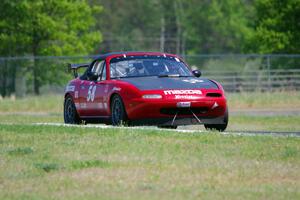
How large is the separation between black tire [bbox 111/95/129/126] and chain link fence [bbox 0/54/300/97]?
19885 mm

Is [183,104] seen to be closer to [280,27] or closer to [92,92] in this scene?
[92,92]

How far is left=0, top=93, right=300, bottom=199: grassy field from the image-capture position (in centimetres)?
982

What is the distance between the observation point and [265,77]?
38.6 metres

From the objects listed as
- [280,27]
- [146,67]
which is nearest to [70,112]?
[146,67]

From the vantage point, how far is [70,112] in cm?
2006

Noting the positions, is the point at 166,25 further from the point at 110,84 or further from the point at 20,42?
the point at 110,84

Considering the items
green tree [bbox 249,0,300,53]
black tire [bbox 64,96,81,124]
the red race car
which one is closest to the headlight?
the red race car

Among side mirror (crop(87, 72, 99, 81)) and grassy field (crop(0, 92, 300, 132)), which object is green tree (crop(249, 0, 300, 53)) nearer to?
grassy field (crop(0, 92, 300, 132))

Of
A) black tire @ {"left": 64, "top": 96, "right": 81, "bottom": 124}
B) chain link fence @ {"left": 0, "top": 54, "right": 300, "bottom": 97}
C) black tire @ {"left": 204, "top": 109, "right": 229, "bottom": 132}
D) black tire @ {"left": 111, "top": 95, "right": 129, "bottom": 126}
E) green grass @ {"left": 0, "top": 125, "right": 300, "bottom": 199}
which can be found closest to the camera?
green grass @ {"left": 0, "top": 125, "right": 300, "bottom": 199}

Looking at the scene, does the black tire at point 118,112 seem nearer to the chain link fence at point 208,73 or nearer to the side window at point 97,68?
the side window at point 97,68

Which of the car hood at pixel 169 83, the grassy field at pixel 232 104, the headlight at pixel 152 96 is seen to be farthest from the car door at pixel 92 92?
the grassy field at pixel 232 104

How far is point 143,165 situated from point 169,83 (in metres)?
Answer: 5.53

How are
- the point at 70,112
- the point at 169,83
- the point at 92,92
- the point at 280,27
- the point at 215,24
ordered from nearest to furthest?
the point at 169,83 < the point at 92,92 < the point at 70,112 < the point at 280,27 < the point at 215,24

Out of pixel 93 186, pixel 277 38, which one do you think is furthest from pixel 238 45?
pixel 93 186
